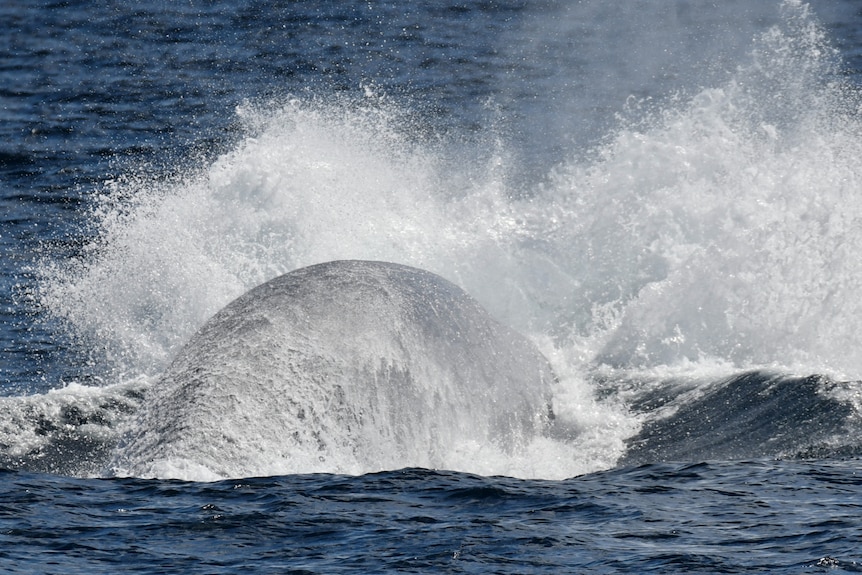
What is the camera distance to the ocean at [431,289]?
11.4 m

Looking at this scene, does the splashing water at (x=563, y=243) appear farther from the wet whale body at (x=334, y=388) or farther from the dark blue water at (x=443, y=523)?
the dark blue water at (x=443, y=523)

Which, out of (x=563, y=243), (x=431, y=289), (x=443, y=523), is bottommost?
(x=443, y=523)

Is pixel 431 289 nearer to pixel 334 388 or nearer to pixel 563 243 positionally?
pixel 334 388

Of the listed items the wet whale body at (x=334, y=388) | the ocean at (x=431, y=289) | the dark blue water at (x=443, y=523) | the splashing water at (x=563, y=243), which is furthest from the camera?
the splashing water at (x=563, y=243)

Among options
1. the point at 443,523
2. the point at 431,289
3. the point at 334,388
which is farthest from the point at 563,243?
the point at 443,523

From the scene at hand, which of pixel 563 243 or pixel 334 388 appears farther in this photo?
pixel 563 243

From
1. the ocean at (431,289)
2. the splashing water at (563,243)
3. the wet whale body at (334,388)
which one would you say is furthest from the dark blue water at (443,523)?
the splashing water at (563,243)

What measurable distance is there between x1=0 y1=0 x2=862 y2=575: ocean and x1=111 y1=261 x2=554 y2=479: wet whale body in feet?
0.10

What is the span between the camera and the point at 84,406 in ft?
53.8

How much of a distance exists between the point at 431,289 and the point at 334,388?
2252 mm

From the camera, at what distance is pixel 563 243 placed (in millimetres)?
22078

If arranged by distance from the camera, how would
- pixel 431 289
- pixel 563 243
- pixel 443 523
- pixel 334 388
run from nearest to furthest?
pixel 443 523 → pixel 334 388 → pixel 431 289 → pixel 563 243

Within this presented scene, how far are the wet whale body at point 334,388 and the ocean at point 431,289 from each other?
0.03 meters

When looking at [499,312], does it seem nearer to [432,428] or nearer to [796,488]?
[432,428]
